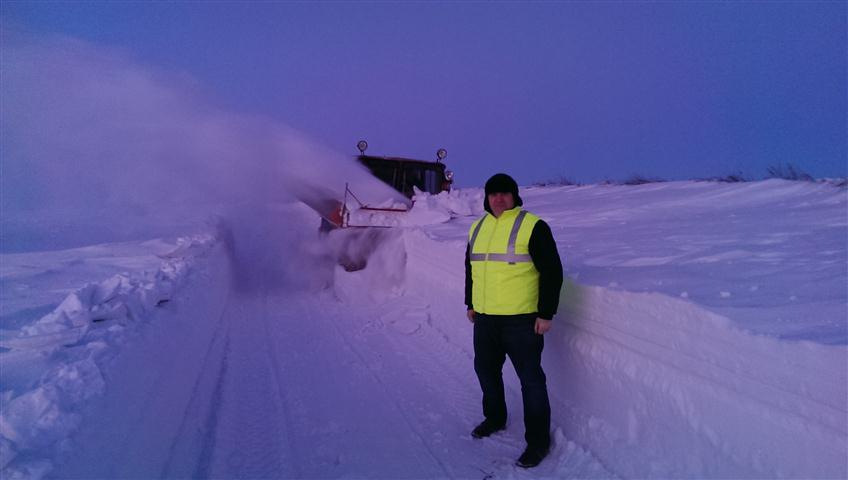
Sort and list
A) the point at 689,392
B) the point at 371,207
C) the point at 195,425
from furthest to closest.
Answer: the point at 371,207, the point at 195,425, the point at 689,392

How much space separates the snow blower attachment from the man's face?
5.63 metres

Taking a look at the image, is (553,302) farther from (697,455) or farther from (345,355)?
(345,355)

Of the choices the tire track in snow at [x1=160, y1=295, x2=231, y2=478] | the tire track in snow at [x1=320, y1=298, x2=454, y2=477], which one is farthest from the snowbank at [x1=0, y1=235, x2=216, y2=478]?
the tire track in snow at [x1=320, y1=298, x2=454, y2=477]

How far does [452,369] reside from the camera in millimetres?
4980

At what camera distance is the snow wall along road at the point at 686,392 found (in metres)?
1.98

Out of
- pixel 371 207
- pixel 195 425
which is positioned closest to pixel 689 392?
pixel 195 425

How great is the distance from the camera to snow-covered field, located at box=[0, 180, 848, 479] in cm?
211

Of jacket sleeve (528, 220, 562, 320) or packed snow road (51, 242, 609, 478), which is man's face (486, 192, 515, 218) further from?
packed snow road (51, 242, 609, 478)

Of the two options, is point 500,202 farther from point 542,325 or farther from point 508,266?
point 542,325

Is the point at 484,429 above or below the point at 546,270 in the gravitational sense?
below

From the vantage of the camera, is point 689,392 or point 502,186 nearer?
point 689,392

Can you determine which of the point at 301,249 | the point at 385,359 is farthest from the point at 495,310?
the point at 301,249

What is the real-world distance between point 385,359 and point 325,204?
17.3ft

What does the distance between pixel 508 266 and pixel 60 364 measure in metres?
2.59
